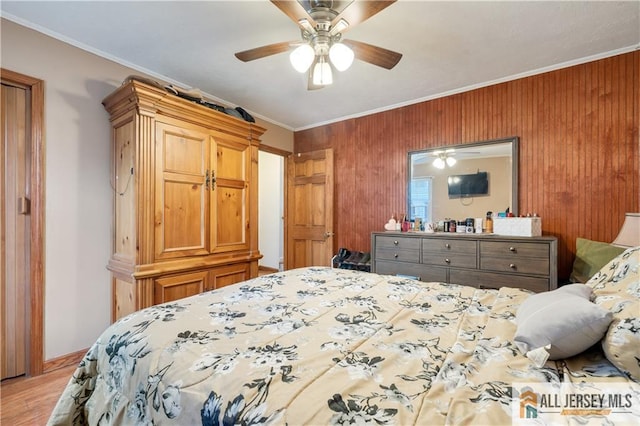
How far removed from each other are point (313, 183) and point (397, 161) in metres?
1.18

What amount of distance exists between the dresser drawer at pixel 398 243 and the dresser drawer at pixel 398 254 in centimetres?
3

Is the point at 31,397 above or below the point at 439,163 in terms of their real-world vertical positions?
below

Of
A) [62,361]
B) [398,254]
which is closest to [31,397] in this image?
[62,361]

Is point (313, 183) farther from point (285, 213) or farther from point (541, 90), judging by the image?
point (541, 90)

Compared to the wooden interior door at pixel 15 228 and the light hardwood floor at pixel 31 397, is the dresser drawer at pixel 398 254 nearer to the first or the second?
the light hardwood floor at pixel 31 397

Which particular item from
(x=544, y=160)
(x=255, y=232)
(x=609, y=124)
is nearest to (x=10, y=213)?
(x=255, y=232)

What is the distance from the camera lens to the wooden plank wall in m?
2.27

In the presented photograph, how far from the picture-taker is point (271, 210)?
5605mm

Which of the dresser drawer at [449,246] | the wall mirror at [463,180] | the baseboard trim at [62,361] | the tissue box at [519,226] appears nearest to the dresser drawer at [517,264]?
the dresser drawer at [449,246]

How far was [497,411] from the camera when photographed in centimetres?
60

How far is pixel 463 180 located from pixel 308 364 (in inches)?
112

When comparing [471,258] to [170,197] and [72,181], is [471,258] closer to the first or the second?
[170,197]

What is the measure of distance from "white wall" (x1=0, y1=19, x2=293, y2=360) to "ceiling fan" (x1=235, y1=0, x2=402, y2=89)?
1.46 metres

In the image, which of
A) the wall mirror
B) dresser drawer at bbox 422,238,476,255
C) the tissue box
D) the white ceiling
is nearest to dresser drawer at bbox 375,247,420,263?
dresser drawer at bbox 422,238,476,255
